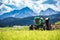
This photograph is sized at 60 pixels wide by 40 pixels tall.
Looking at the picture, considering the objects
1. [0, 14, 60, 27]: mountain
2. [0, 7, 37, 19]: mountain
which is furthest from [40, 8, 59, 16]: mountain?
[0, 7, 37, 19]: mountain

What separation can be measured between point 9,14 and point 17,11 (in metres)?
0.23

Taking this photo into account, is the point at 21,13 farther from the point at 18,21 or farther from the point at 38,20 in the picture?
the point at 38,20

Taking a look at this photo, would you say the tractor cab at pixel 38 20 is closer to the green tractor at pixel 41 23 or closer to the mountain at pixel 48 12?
the green tractor at pixel 41 23

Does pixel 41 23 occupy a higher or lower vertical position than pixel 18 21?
lower

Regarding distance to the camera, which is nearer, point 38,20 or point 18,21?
point 18,21

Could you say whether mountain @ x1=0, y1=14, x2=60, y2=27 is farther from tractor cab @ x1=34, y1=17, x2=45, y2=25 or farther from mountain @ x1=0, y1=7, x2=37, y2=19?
tractor cab @ x1=34, y1=17, x2=45, y2=25

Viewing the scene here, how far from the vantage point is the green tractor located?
518 centimetres

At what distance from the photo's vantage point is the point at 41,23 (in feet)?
18.4

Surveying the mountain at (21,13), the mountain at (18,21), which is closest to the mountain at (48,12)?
the mountain at (18,21)

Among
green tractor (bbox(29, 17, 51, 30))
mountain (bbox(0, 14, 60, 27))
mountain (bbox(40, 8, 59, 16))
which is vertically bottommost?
green tractor (bbox(29, 17, 51, 30))

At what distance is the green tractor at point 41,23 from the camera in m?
5.18

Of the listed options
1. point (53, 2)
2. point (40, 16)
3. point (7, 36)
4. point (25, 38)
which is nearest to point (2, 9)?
point (40, 16)

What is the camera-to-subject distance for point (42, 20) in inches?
217

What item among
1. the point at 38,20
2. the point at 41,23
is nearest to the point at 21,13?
the point at 38,20
